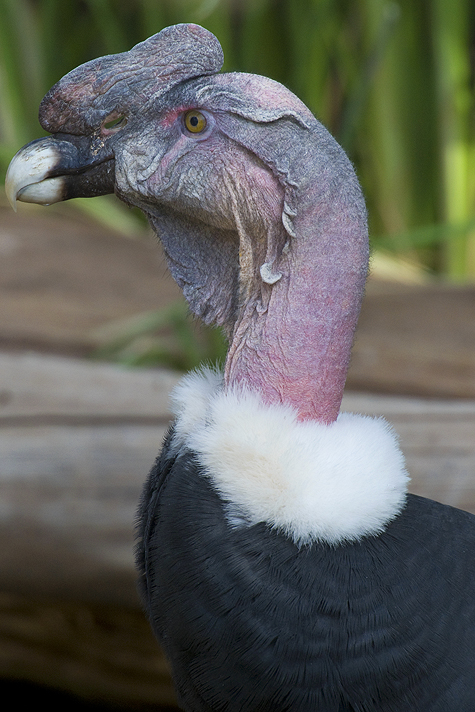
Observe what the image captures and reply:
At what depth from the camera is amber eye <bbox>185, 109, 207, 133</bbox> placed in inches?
44.1

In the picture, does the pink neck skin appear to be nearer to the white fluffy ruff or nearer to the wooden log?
the white fluffy ruff

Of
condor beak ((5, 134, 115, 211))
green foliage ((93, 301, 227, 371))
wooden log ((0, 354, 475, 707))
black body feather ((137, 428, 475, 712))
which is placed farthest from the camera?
green foliage ((93, 301, 227, 371))

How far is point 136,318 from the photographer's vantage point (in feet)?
9.88

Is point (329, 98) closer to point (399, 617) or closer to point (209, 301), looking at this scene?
point (209, 301)

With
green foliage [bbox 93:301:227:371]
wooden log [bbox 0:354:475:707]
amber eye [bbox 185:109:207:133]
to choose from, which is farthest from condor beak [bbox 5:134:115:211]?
green foliage [bbox 93:301:227:371]

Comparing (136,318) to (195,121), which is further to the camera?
(136,318)

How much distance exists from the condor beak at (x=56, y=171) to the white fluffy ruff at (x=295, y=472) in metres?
0.39

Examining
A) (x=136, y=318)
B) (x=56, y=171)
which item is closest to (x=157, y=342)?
(x=136, y=318)

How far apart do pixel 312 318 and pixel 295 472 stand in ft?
0.70

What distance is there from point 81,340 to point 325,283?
6.56ft

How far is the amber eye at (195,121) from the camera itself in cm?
112

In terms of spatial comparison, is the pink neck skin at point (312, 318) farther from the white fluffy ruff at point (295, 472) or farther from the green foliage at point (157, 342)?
the green foliage at point (157, 342)

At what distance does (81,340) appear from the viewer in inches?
116

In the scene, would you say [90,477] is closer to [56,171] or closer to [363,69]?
[56,171]
